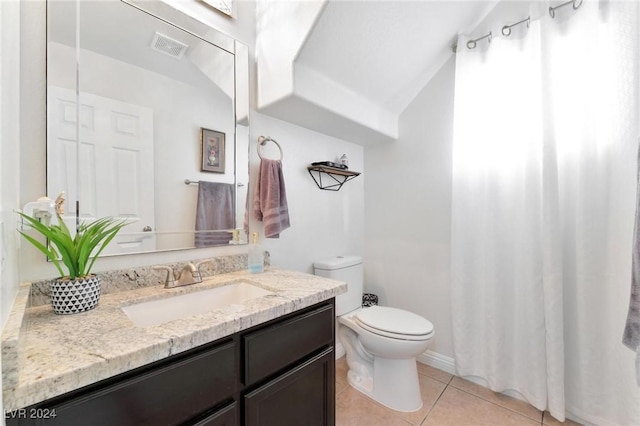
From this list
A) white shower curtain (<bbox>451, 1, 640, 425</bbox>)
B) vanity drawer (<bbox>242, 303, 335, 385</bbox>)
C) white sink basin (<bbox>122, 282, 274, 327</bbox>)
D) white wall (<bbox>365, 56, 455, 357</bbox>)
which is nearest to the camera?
vanity drawer (<bbox>242, 303, 335, 385</bbox>)

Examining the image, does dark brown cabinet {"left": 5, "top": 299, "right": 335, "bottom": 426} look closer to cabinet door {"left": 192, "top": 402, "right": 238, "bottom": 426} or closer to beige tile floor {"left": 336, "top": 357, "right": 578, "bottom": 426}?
cabinet door {"left": 192, "top": 402, "right": 238, "bottom": 426}

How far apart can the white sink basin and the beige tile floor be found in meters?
0.91

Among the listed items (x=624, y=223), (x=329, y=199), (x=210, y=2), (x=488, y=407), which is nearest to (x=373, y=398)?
(x=488, y=407)

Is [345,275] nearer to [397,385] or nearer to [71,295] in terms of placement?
[397,385]

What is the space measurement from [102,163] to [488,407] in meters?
2.28

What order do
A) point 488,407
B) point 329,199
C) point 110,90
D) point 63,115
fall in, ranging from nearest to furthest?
point 63,115
point 110,90
point 488,407
point 329,199

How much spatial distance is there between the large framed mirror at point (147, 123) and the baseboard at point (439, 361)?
160 cm

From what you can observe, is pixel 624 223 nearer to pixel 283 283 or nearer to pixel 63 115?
pixel 283 283

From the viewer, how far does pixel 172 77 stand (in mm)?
1229

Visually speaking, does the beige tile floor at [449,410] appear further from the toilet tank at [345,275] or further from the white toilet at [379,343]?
the toilet tank at [345,275]

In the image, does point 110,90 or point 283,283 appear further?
point 283,283

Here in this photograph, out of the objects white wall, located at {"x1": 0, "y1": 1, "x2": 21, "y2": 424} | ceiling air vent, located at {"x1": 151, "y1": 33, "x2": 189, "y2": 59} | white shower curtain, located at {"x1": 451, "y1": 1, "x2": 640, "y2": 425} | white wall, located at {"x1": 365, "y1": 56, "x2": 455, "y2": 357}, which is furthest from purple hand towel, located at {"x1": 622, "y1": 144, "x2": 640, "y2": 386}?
ceiling air vent, located at {"x1": 151, "y1": 33, "x2": 189, "y2": 59}

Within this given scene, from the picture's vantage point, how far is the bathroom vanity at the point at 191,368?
528mm

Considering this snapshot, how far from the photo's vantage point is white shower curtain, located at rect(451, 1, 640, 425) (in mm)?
1269
